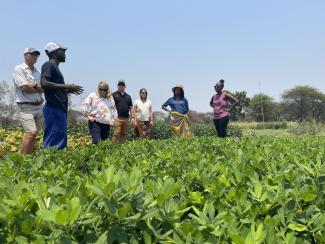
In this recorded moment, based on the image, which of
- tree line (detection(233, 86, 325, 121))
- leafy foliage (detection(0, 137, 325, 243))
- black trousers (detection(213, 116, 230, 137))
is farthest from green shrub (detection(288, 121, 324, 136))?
tree line (detection(233, 86, 325, 121))

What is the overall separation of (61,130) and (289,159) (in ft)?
13.5

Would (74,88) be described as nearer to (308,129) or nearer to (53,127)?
(53,127)

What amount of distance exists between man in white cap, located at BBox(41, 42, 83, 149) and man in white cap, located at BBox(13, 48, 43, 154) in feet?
1.57

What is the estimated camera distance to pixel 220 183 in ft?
7.57

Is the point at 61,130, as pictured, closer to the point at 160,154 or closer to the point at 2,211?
the point at 160,154

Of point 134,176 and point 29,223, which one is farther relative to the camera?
point 134,176

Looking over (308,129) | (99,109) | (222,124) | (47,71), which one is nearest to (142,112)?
(222,124)

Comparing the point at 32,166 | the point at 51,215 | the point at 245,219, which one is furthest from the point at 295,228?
the point at 32,166

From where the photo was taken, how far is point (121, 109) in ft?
35.7

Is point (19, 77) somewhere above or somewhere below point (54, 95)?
above

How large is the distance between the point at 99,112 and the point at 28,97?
1.87m

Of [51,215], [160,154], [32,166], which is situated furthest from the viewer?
[160,154]

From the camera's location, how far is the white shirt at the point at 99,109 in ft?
28.5

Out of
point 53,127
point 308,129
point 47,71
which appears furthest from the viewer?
point 308,129
